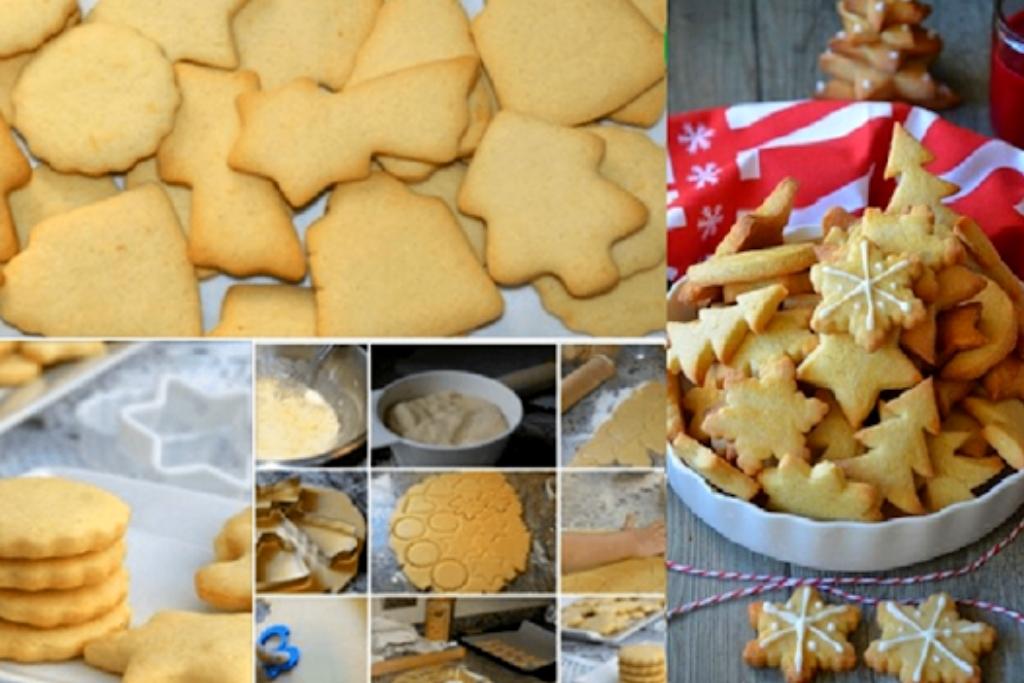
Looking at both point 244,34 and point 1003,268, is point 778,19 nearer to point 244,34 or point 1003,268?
point 1003,268

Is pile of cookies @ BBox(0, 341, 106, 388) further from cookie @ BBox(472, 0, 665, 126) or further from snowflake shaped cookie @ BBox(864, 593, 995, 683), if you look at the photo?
snowflake shaped cookie @ BBox(864, 593, 995, 683)

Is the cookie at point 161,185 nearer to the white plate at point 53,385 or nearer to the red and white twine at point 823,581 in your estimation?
the white plate at point 53,385

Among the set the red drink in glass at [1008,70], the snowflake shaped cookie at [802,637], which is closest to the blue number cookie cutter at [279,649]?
the snowflake shaped cookie at [802,637]

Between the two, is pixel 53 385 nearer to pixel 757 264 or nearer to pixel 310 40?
pixel 310 40

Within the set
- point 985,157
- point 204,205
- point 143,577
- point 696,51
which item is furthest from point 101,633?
point 696,51

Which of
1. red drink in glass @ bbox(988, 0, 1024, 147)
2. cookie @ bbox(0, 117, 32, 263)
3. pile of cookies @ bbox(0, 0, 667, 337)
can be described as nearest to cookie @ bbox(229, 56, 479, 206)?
pile of cookies @ bbox(0, 0, 667, 337)

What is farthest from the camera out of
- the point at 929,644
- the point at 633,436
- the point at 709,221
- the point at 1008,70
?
the point at 1008,70

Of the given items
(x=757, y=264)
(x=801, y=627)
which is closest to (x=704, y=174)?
(x=757, y=264)
